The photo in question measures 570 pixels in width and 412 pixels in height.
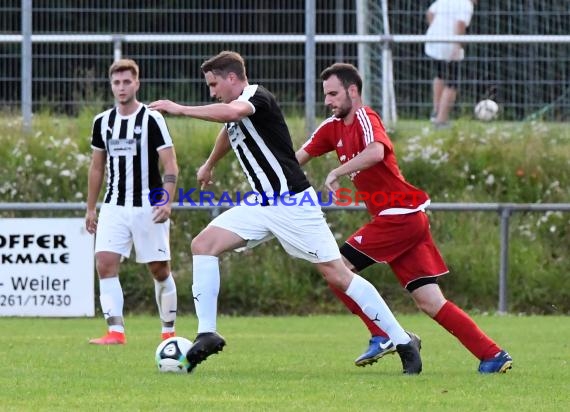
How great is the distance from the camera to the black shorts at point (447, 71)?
17.4m

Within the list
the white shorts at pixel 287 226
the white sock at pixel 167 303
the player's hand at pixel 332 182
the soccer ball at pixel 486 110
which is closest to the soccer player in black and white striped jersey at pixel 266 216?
the white shorts at pixel 287 226

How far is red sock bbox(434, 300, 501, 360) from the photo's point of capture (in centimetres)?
873

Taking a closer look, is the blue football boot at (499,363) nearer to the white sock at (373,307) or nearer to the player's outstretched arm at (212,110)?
the white sock at (373,307)

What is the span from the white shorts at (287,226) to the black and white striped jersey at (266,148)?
0.35ft

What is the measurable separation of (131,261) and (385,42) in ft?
13.6

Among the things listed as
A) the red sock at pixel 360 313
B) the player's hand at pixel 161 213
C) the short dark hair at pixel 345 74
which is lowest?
the red sock at pixel 360 313

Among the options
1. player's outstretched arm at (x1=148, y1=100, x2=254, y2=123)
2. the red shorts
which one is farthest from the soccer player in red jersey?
player's outstretched arm at (x1=148, y1=100, x2=254, y2=123)

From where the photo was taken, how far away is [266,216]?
8.58 meters

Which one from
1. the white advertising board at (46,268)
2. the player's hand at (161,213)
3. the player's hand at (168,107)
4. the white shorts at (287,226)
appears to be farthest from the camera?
the white advertising board at (46,268)

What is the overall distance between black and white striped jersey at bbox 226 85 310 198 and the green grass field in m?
1.15

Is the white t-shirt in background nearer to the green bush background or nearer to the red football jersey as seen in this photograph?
the green bush background

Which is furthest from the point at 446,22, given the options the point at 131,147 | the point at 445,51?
the point at 131,147

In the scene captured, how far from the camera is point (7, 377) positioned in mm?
8250

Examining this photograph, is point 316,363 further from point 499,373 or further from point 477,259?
point 477,259
